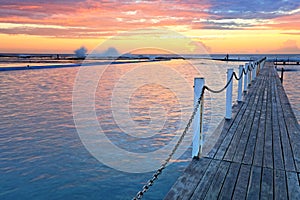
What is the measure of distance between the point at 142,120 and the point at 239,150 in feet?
15.7

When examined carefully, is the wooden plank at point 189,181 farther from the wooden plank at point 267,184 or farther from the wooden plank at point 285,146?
the wooden plank at point 285,146

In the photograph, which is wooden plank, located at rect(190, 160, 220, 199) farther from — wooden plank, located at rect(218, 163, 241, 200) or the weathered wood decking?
wooden plank, located at rect(218, 163, 241, 200)

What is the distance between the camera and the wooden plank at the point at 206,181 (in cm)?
321

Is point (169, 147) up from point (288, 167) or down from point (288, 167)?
down

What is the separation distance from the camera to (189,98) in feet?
43.7

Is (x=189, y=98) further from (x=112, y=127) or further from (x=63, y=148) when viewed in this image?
(x=63, y=148)

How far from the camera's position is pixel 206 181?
355cm

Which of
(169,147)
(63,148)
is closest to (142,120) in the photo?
(169,147)

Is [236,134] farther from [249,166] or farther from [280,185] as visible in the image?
[280,185]

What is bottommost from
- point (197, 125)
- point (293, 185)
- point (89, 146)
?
point (89, 146)

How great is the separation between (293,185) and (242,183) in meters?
0.68

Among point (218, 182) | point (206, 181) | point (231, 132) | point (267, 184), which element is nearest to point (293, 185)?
point (267, 184)

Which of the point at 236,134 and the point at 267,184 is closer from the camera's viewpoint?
the point at 267,184

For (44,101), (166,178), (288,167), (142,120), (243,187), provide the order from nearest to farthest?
(243,187) → (288,167) → (166,178) → (142,120) → (44,101)
